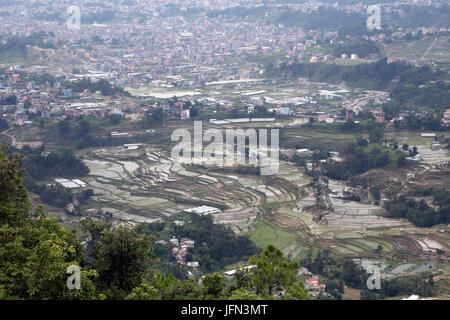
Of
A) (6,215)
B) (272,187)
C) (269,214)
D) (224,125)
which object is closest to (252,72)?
(224,125)

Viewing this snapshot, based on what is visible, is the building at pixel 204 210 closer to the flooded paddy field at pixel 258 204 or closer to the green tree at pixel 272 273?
the flooded paddy field at pixel 258 204

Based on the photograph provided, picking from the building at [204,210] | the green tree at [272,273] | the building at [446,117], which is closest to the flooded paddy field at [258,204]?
the building at [204,210]

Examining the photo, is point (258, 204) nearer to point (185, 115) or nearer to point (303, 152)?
point (303, 152)

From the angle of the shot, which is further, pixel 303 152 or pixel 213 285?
pixel 303 152

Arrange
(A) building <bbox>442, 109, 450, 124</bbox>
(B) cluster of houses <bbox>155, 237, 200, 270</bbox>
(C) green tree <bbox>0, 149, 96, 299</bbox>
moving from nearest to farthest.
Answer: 1. (C) green tree <bbox>0, 149, 96, 299</bbox>
2. (B) cluster of houses <bbox>155, 237, 200, 270</bbox>
3. (A) building <bbox>442, 109, 450, 124</bbox>

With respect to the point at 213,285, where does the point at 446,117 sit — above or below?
below

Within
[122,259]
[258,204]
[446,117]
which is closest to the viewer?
[122,259]

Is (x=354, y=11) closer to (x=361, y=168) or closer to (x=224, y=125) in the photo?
(x=224, y=125)

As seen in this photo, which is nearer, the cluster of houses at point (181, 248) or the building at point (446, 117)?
the cluster of houses at point (181, 248)

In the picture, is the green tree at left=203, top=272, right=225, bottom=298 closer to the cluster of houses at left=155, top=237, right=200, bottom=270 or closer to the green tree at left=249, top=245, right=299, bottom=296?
the green tree at left=249, top=245, right=299, bottom=296

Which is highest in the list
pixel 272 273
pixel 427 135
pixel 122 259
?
pixel 272 273

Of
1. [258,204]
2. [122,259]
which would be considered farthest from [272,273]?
[258,204]

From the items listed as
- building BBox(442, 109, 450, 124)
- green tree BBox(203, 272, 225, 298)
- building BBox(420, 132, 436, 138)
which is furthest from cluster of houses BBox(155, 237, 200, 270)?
building BBox(442, 109, 450, 124)
